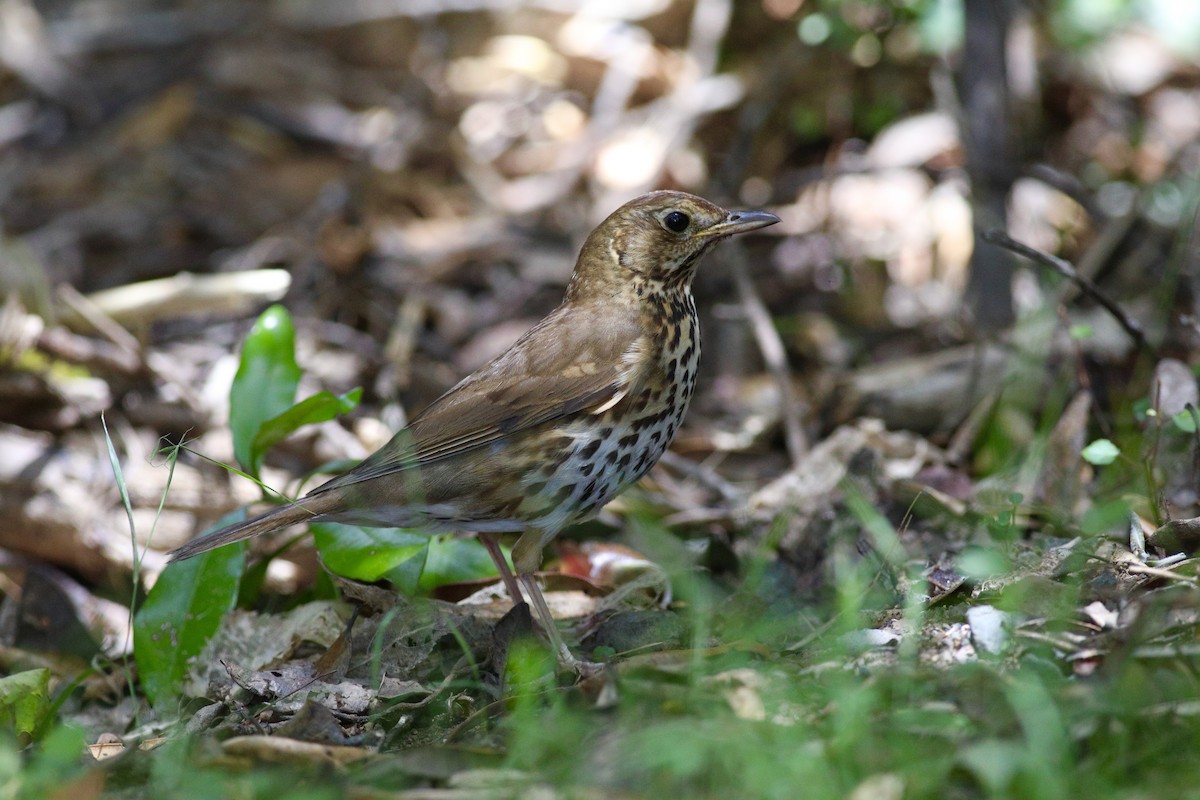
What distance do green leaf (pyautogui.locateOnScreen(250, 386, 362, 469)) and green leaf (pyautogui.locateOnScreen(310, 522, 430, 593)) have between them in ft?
1.15

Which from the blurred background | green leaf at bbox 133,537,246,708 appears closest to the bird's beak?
the blurred background

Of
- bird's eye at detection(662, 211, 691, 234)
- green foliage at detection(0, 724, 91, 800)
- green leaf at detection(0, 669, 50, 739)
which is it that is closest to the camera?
green foliage at detection(0, 724, 91, 800)

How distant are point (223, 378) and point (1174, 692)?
4364 mm

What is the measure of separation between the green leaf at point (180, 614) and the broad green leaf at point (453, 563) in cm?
58

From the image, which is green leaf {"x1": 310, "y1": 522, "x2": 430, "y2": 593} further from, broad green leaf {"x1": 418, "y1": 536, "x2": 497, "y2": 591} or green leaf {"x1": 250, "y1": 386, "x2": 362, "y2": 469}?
green leaf {"x1": 250, "y1": 386, "x2": 362, "y2": 469}

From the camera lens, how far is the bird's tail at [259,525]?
11.9 ft

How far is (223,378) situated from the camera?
573cm

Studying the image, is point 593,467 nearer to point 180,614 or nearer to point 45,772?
point 180,614

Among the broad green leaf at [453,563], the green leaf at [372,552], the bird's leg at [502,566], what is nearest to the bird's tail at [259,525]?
Answer: the green leaf at [372,552]

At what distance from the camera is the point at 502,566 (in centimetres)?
401

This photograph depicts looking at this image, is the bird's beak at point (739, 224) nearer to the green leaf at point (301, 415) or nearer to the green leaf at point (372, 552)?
the green leaf at point (301, 415)

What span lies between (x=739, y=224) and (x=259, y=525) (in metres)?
1.81

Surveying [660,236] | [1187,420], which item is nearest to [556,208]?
[660,236]

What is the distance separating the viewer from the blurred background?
200 inches
